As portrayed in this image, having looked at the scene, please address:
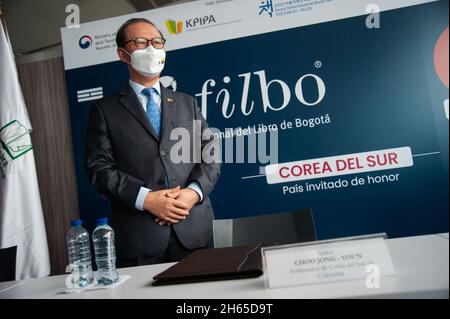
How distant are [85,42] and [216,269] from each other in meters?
2.59

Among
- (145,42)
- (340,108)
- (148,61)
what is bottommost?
(340,108)

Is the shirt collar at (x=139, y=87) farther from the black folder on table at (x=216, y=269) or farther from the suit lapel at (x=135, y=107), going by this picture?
the black folder on table at (x=216, y=269)

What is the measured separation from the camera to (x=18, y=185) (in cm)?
296

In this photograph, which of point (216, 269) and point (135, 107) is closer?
point (216, 269)

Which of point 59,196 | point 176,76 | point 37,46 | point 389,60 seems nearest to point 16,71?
point 37,46

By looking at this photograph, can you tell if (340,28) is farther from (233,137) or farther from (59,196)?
(59,196)

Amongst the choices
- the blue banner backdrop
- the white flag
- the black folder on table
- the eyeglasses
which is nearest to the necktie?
the blue banner backdrop

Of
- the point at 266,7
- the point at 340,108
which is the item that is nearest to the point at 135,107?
the point at 266,7

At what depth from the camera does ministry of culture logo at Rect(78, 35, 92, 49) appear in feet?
10.3

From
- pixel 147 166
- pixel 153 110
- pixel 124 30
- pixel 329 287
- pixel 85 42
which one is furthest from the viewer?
pixel 85 42

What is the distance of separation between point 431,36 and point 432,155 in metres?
0.87

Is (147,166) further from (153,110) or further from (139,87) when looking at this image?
(139,87)

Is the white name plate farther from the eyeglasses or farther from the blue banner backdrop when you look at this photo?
the eyeglasses

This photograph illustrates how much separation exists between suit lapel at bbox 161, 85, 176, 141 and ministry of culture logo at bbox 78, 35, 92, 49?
0.77 m
